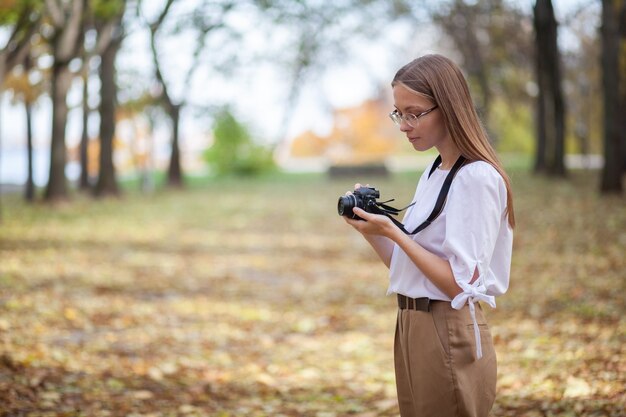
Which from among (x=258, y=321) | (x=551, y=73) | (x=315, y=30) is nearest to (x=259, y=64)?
(x=315, y=30)

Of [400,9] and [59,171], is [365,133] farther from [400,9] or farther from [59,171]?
[59,171]

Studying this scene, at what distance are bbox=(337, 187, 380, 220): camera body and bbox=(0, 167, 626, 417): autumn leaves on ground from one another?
8.74 ft

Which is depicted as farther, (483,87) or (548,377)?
(483,87)

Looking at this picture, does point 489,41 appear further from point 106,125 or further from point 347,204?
point 347,204

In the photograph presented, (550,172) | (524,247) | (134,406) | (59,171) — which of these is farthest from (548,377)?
(550,172)

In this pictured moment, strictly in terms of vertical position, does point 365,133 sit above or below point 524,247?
above

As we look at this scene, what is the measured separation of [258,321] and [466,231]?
620 centimetres

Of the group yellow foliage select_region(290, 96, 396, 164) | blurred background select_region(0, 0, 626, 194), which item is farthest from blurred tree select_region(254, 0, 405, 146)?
yellow foliage select_region(290, 96, 396, 164)

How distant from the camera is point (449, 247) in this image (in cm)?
256

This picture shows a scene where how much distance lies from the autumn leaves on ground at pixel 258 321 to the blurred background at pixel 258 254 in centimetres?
3

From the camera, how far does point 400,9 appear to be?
2880 cm

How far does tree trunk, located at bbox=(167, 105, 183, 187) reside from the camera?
106ft

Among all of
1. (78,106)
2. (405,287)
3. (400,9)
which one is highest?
(400,9)

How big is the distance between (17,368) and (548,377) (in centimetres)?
409
